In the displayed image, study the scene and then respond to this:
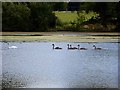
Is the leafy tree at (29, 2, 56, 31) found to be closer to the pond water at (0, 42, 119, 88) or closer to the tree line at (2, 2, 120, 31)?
the tree line at (2, 2, 120, 31)

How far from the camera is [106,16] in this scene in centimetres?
4422

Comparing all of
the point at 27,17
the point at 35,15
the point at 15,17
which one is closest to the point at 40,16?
the point at 35,15

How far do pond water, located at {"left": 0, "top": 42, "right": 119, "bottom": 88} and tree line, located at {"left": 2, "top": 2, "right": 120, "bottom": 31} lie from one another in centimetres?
1370

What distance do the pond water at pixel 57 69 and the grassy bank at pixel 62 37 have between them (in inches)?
257

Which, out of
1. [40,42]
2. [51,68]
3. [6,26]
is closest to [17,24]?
[6,26]

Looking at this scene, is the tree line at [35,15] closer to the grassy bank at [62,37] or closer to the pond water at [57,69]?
the grassy bank at [62,37]

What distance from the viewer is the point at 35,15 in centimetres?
4206

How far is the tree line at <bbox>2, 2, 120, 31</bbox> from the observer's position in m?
40.8

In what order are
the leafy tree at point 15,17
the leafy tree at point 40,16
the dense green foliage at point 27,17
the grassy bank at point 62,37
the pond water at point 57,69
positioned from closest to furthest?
1. the pond water at point 57,69
2. the grassy bank at point 62,37
3. the leafy tree at point 15,17
4. the dense green foliage at point 27,17
5. the leafy tree at point 40,16

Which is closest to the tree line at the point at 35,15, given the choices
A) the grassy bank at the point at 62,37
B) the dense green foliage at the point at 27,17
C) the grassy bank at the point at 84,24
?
the dense green foliage at the point at 27,17

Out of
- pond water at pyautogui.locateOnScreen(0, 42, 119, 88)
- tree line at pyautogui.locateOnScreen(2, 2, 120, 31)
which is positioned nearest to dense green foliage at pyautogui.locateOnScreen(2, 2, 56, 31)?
tree line at pyautogui.locateOnScreen(2, 2, 120, 31)

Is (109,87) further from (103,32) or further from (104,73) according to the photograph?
(103,32)

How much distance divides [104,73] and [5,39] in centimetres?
1898

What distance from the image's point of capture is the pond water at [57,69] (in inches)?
573
